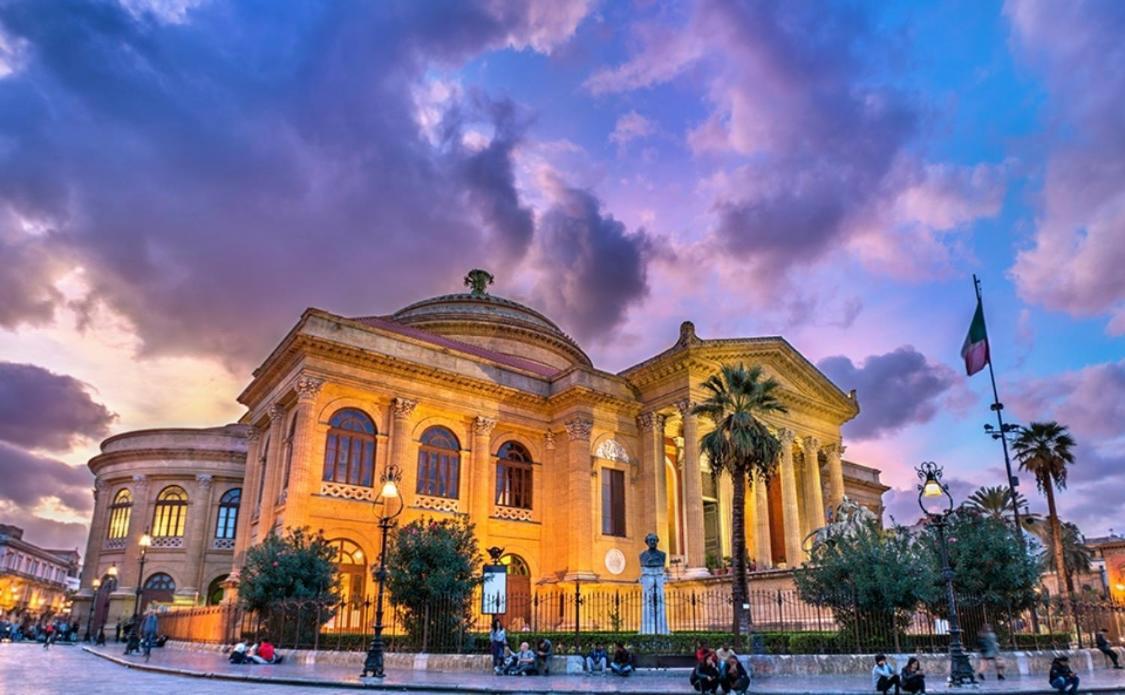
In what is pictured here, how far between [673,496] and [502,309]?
1611 centimetres

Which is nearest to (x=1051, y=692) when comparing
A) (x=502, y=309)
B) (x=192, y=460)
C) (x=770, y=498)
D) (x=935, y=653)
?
(x=935, y=653)

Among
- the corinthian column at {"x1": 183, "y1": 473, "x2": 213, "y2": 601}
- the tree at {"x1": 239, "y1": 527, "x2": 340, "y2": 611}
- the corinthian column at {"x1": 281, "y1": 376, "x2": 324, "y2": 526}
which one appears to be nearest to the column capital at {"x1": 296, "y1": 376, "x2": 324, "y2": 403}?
the corinthian column at {"x1": 281, "y1": 376, "x2": 324, "y2": 526}

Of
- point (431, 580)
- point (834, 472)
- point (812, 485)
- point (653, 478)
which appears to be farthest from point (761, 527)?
point (431, 580)

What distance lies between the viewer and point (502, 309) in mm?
47531

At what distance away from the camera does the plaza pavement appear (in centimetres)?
1437

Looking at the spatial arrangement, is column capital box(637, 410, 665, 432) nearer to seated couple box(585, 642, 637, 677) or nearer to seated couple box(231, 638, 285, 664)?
seated couple box(585, 642, 637, 677)

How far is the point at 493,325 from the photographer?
45.0 m

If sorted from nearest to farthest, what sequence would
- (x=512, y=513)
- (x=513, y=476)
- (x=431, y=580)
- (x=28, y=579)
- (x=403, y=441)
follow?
(x=431, y=580)
(x=403, y=441)
(x=512, y=513)
(x=513, y=476)
(x=28, y=579)

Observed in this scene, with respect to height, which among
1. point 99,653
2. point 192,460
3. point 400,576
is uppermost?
point 192,460

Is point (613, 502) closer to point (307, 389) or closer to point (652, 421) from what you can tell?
point (652, 421)

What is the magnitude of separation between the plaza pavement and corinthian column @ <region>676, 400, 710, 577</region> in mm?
15003

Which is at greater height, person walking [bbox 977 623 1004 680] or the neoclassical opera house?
the neoclassical opera house

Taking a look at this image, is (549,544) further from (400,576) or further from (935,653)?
(935,653)

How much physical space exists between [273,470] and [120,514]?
17.8 meters
